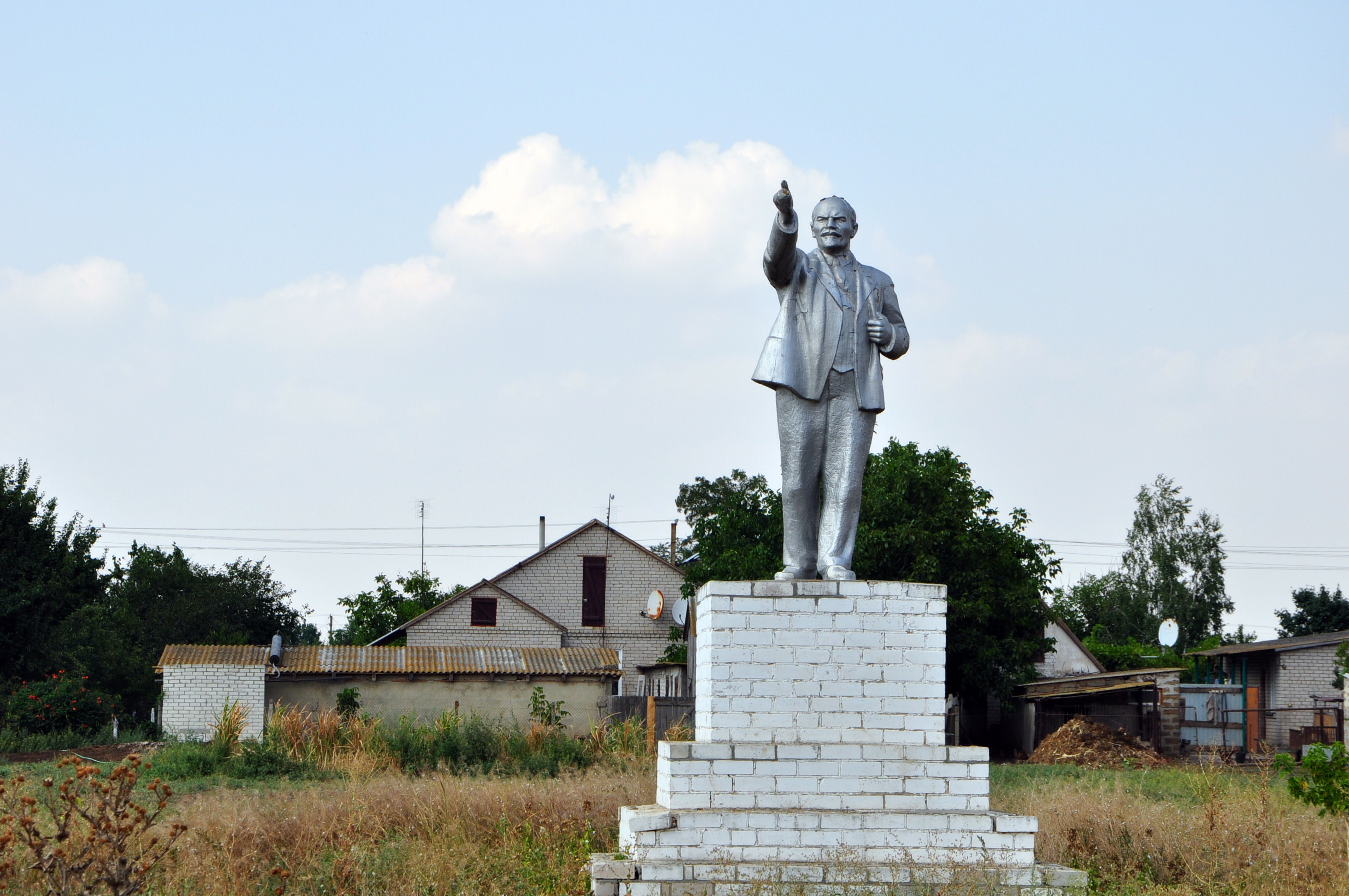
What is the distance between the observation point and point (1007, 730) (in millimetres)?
33812

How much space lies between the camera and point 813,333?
7.42 meters

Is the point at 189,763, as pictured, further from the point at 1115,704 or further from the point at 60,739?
A: the point at 1115,704

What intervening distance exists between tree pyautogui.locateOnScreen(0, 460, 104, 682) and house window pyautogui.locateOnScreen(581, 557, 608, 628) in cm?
1352

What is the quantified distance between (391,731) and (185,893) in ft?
38.9

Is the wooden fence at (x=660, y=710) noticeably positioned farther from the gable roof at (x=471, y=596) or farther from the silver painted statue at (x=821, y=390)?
the gable roof at (x=471, y=596)

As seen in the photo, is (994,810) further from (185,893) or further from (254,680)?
(254,680)

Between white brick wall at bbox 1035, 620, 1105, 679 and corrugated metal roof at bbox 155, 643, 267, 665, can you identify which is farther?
white brick wall at bbox 1035, 620, 1105, 679

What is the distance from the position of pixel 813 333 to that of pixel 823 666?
1.93 meters

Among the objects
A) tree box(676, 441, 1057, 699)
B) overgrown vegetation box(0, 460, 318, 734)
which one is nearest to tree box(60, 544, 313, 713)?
overgrown vegetation box(0, 460, 318, 734)

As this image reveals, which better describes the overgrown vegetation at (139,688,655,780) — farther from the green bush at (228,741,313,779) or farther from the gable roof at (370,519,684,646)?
the gable roof at (370,519,684,646)

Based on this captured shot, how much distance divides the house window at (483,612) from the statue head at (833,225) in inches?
1103

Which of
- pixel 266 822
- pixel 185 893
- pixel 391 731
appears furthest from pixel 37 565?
pixel 185 893

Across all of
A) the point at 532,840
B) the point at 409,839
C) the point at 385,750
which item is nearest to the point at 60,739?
the point at 385,750

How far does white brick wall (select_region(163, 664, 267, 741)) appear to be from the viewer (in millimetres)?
22188
